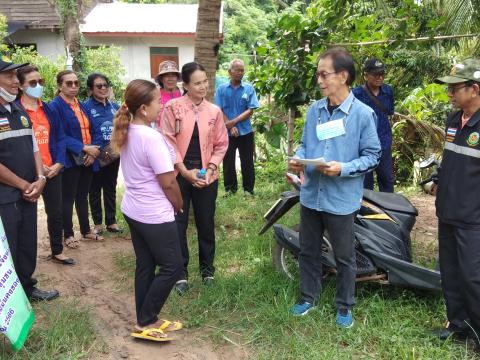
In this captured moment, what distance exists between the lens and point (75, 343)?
10.0 ft

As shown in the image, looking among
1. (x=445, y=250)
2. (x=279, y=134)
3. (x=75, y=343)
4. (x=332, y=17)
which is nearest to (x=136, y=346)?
(x=75, y=343)

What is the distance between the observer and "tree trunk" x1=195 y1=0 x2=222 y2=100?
16.5 ft

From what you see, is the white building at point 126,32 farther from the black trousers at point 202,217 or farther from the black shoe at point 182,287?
the black shoe at point 182,287

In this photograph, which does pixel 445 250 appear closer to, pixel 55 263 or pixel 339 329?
pixel 339 329

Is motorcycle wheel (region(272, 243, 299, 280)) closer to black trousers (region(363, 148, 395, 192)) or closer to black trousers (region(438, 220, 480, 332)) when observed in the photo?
black trousers (region(438, 220, 480, 332))

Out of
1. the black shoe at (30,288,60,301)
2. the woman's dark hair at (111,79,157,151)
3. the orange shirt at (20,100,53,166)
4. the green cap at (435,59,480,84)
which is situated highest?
the green cap at (435,59,480,84)

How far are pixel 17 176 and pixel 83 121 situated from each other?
161 cm

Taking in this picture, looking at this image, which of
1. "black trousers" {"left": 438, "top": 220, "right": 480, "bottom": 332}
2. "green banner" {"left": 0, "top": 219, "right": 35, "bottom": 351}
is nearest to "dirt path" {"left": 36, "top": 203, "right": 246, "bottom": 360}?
"green banner" {"left": 0, "top": 219, "right": 35, "bottom": 351}

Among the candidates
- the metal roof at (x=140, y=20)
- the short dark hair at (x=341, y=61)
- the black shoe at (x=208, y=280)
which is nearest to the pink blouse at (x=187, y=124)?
the black shoe at (x=208, y=280)

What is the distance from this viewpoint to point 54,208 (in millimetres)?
4336

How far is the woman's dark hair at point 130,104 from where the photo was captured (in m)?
2.85

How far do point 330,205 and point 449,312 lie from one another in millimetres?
1069

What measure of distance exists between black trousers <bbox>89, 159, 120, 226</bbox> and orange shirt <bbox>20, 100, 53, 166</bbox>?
0.99 meters

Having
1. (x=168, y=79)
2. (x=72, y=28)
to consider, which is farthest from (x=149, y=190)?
(x=72, y=28)
